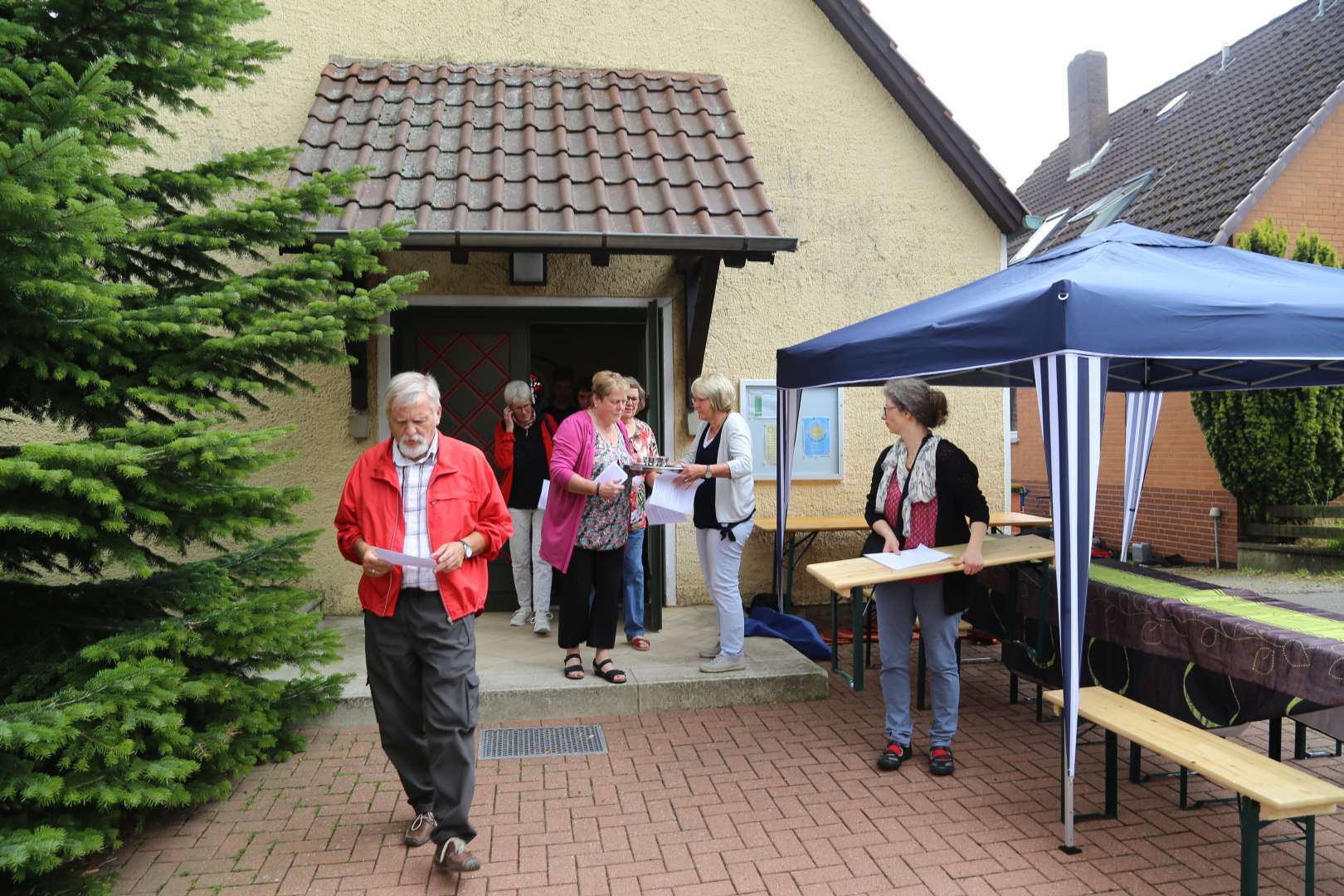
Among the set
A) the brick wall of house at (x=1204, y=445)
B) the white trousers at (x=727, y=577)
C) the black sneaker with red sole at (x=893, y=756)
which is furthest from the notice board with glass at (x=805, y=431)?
the brick wall of house at (x=1204, y=445)

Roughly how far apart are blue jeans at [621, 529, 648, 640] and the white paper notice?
58 cm

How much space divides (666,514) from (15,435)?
15.6 ft

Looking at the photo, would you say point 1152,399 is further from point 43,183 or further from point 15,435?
point 15,435

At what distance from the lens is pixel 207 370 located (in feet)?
11.7

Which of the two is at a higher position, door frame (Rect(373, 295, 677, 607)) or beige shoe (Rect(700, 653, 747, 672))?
door frame (Rect(373, 295, 677, 607))

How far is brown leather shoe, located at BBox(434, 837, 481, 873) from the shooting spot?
11.1 ft

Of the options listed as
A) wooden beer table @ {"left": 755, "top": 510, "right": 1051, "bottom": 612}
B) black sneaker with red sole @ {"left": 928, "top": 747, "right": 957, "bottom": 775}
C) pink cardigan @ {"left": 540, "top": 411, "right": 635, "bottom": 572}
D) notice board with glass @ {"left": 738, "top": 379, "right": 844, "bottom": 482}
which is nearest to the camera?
black sneaker with red sole @ {"left": 928, "top": 747, "right": 957, "bottom": 775}

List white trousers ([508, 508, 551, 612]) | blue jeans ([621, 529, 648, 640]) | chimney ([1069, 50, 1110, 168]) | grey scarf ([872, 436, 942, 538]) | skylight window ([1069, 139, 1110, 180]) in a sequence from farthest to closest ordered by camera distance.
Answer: chimney ([1069, 50, 1110, 168])
skylight window ([1069, 139, 1110, 180])
white trousers ([508, 508, 551, 612])
blue jeans ([621, 529, 648, 640])
grey scarf ([872, 436, 942, 538])

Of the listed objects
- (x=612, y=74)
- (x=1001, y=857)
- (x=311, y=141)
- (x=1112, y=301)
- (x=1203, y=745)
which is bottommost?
(x=1001, y=857)

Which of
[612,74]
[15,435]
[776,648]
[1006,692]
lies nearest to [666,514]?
[776,648]

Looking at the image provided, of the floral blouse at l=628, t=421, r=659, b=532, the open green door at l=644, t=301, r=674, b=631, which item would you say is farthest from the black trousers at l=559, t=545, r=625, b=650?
the open green door at l=644, t=301, r=674, b=631

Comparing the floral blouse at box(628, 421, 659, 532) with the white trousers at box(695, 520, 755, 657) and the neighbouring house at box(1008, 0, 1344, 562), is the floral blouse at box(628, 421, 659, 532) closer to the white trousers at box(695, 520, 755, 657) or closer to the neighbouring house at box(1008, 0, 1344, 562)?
the white trousers at box(695, 520, 755, 657)

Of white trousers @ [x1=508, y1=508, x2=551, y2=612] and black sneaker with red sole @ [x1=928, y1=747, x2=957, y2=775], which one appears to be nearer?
black sneaker with red sole @ [x1=928, y1=747, x2=957, y2=775]

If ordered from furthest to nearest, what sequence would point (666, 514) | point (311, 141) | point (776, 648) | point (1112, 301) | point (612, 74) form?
point (612, 74), point (311, 141), point (776, 648), point (666, 514), point (1112, 301)
